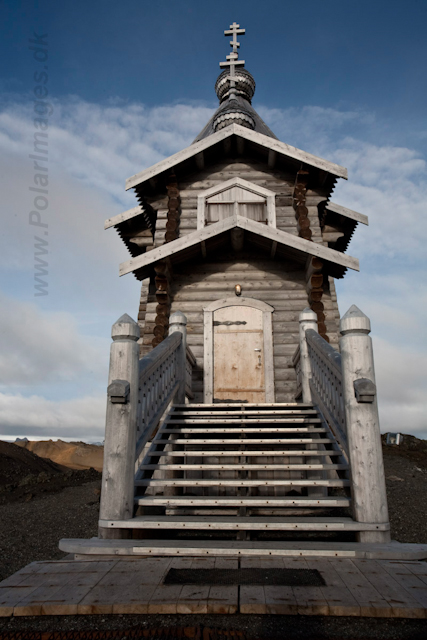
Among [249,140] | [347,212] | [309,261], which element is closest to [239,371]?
[309,261]

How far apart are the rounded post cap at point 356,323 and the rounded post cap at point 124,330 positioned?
2.24 m

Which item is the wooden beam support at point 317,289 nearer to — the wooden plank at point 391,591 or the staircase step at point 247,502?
the staircase step at point 247,502

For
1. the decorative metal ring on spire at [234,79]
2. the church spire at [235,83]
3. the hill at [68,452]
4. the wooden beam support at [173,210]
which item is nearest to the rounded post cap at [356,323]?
the wooden beam support at [173,210]

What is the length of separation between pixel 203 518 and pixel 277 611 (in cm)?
172

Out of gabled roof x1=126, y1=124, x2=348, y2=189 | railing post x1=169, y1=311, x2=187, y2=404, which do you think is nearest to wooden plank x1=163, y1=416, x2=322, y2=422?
railing post x1=169, y1=311, x2=187, y2=404

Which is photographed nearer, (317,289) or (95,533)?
(95,533)

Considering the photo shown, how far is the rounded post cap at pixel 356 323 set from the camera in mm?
4527

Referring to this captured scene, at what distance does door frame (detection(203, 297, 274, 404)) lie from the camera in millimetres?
9469

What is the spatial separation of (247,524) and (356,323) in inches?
88.3

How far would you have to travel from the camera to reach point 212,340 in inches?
386

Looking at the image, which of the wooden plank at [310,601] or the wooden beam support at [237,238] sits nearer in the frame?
the wooden plank at [310,601]

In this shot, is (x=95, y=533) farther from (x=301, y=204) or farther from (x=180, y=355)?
(x=301, y=204)

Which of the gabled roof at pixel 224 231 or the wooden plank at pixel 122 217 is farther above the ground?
the wooden plank at pixel 122 217

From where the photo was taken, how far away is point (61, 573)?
316 cm
